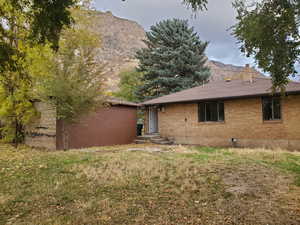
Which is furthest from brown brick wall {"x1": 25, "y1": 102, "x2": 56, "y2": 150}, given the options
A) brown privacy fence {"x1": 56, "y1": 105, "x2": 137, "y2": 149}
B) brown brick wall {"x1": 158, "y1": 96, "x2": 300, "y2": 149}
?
brown brick wall {"x1": 158, "y1": 96, "x2": 300, "y2": 149}

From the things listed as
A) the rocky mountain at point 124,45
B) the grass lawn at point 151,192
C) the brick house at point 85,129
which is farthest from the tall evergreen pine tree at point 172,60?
the rocky mountain at point 124,45

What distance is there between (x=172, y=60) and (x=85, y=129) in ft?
40.5

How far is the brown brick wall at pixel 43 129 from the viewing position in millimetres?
10938

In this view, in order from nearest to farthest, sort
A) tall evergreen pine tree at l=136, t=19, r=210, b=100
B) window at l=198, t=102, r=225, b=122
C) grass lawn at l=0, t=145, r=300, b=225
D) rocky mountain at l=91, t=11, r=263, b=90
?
grass lawn at l=0, t=145, r=300, b=225 → window at l=198, t=102, r=225, b=122 → tall evergreen pine tree at l=136, t=19, r=210, b=100 → rocky mountain at l=91, t=11, r=263, b=90

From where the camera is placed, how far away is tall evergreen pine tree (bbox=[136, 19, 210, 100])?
21203mm

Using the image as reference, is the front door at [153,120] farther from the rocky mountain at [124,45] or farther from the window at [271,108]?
the rocky mountain at [124,45]

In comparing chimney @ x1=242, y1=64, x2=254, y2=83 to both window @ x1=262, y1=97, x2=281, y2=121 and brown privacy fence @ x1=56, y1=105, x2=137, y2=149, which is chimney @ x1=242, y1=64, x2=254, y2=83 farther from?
brown privacy fence @ x1=56, y1=105, x2=137, y2=149

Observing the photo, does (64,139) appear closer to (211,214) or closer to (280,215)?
(211,214)

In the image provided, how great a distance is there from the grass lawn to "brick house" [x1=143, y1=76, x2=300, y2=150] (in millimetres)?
4419

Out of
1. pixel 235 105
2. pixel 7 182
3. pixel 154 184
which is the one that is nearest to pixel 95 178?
pixel 154 184

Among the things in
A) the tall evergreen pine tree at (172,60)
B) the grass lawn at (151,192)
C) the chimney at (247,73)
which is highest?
the tall evergreen pine tree at (172,60)

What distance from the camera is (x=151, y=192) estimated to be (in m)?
4.41

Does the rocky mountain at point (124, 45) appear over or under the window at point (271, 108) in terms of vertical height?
over

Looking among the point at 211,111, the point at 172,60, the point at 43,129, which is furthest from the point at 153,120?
the point at 172,60
